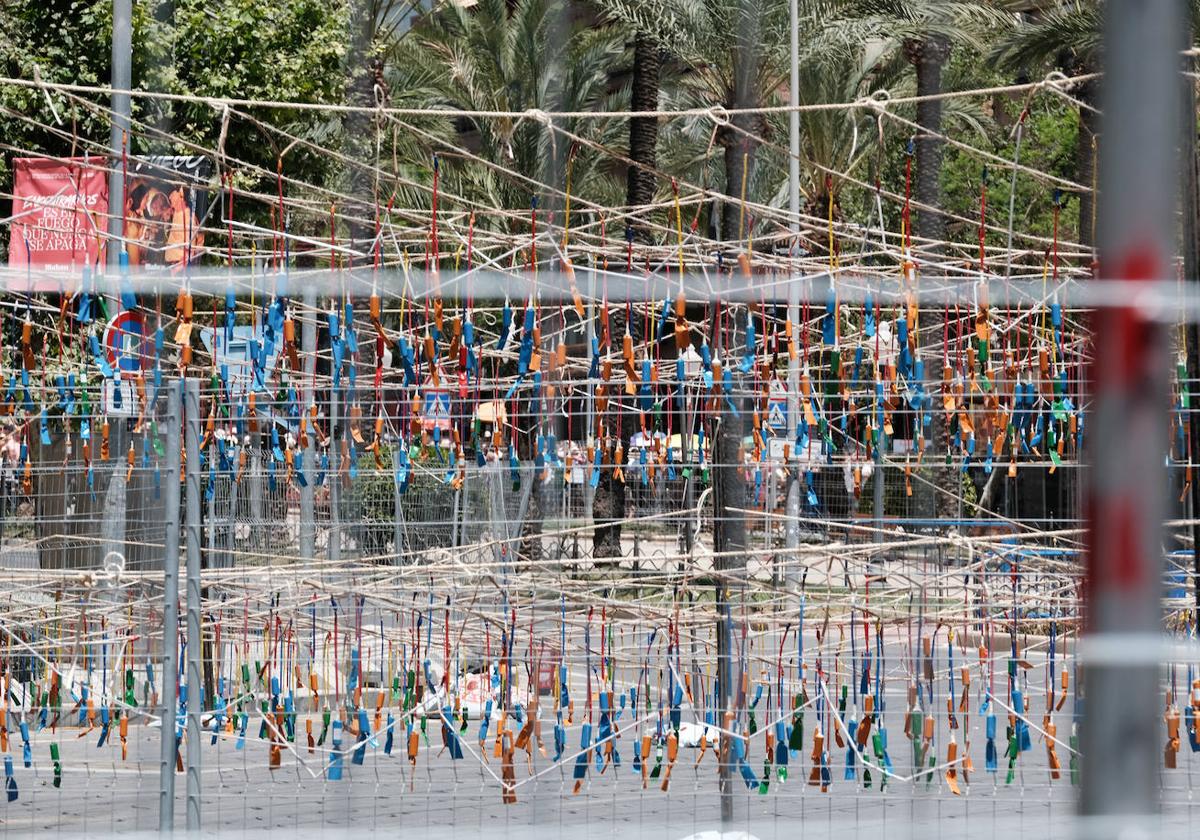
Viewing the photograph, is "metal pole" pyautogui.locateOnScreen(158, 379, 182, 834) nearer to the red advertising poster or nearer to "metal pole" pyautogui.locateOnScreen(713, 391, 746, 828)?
the red advertising poster

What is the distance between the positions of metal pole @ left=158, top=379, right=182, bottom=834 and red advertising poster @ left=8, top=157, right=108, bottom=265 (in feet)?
3.43

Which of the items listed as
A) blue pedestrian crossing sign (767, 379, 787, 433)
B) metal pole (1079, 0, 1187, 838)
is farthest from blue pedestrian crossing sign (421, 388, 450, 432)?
metal pole (1079, 0, 1187, 838)

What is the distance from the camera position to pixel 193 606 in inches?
162

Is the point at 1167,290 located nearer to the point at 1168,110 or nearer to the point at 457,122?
the point at 1168,110

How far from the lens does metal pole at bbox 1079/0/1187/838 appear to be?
1004mm

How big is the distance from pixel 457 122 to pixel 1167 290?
21266 millimetres

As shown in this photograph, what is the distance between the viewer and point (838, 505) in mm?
11711

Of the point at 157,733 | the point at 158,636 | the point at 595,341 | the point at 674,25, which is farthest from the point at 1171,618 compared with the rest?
the point at 674,25

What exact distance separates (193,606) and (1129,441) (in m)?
3.46

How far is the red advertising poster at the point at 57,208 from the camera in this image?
5.05 m

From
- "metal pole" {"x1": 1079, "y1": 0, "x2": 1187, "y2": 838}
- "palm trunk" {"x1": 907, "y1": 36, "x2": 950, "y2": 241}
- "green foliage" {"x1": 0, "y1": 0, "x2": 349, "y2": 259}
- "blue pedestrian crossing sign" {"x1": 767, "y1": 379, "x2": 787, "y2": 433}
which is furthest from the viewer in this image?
"palm trunk" {"x1": 907, "y1": 36, "x2": 950, "y2": 241}

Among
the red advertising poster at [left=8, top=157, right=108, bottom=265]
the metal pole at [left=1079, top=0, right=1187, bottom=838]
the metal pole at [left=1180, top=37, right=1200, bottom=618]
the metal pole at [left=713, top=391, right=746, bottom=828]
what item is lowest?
the metal pole at [left=713, top=391, right=746, bottom=828]

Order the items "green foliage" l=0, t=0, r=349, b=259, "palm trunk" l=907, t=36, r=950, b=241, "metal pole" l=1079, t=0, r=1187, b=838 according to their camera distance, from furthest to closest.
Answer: "palm trunk" l=907, t=36, r=950, b=241, "green foliage" l=0, t=0, r=349, b=259, "metal pole" l=1079, t=0, r=1187, b=838

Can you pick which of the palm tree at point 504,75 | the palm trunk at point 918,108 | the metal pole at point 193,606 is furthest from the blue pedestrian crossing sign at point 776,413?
the palm tree at point 504,75
